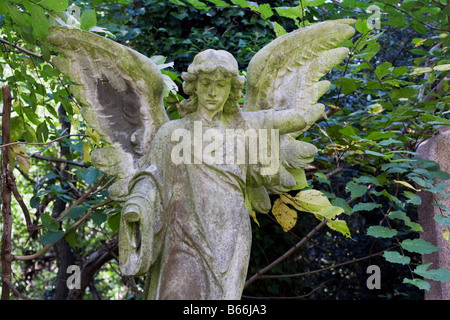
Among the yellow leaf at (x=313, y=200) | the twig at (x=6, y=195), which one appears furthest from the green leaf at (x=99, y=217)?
the yellow leaf at (x=313, y=200)

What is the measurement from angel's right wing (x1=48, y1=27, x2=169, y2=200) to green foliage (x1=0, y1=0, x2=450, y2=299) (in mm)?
333

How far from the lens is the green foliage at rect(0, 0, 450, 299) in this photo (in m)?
4.21

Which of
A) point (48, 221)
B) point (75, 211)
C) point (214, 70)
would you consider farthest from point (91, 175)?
point (214, 70)

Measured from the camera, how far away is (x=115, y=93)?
3523mm

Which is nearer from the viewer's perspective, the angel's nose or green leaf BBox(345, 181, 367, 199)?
the angel's nose

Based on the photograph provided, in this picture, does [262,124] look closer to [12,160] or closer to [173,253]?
[173,253]

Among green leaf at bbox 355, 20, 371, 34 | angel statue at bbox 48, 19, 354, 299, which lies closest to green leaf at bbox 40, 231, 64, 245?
angel statue at bbox 48, 19, 354, 299

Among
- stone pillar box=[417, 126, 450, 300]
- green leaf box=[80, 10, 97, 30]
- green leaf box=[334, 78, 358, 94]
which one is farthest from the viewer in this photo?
stone pillar box=[417, 126, 450, 300]

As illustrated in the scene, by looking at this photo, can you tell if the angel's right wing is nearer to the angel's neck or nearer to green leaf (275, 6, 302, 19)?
the angel's neck

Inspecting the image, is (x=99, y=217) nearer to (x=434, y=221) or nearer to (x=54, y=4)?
(x=54, y=4)

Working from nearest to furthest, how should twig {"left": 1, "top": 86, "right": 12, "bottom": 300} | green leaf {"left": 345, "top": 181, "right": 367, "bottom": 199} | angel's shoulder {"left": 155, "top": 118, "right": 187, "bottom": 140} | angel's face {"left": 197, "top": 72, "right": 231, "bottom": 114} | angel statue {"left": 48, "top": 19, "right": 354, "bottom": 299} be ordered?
angel statue {"left": 48, "top": 19, "right": 354, "bottom": 299} → angel's face {"left": 197, "top": 72, "right": 231, "bottom": 114} → angel's shoulder {"left": 155, "top": 118, "right": 187, "bottom": 140} → twig {"left": 1, "top": 86, "right": 12, "bottom": 300} → green leaf {"left": 345, "top": 181, "right": 367, "bottom": 199}

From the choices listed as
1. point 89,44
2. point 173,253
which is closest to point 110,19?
point 89,44

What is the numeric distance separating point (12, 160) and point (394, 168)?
290 centimetres

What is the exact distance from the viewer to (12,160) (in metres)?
4.29
